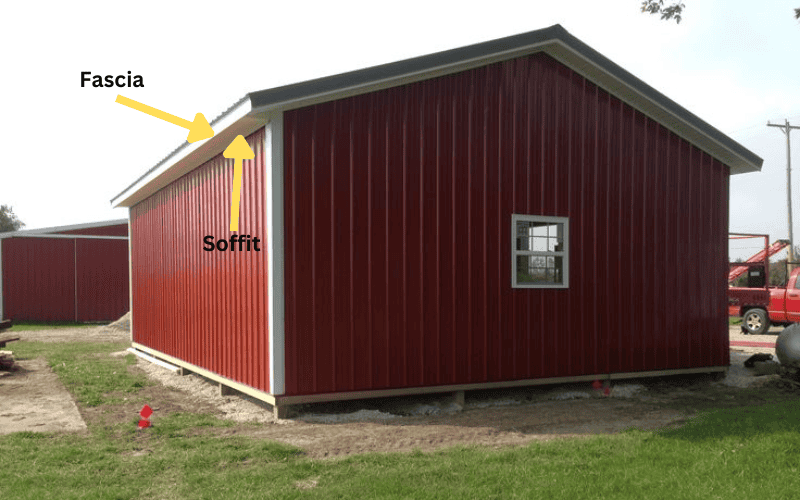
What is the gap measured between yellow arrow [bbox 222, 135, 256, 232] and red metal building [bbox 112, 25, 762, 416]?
15cm

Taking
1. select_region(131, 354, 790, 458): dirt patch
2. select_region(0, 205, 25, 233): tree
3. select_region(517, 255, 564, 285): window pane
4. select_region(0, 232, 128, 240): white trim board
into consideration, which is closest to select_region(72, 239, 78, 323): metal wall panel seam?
select_region(0, 232, 128, 240): white trim board

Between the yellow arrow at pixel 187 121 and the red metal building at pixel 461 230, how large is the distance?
18 centimetres

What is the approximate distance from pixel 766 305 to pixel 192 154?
55.6 feet

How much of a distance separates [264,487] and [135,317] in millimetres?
11877

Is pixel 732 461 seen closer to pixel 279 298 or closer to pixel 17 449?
pixel 279 298

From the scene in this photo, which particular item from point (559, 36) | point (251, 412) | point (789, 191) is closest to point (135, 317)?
point (251, 412)

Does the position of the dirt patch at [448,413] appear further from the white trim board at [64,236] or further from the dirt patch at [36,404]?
the white trim board at [64,236]

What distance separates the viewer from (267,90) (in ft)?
26.2

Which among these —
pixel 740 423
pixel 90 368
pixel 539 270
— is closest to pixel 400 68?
pixel 539 270

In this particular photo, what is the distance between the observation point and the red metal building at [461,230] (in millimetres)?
8516

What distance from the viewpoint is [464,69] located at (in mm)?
9492

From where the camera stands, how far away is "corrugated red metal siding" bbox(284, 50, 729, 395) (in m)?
8.59

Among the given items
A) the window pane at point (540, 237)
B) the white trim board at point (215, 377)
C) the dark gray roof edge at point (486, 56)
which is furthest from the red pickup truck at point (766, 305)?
the white trim board at point (215, 377)

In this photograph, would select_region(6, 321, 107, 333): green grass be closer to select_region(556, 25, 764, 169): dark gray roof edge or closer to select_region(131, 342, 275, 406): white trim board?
select_region(131, 342, 275, 406): white trim board
